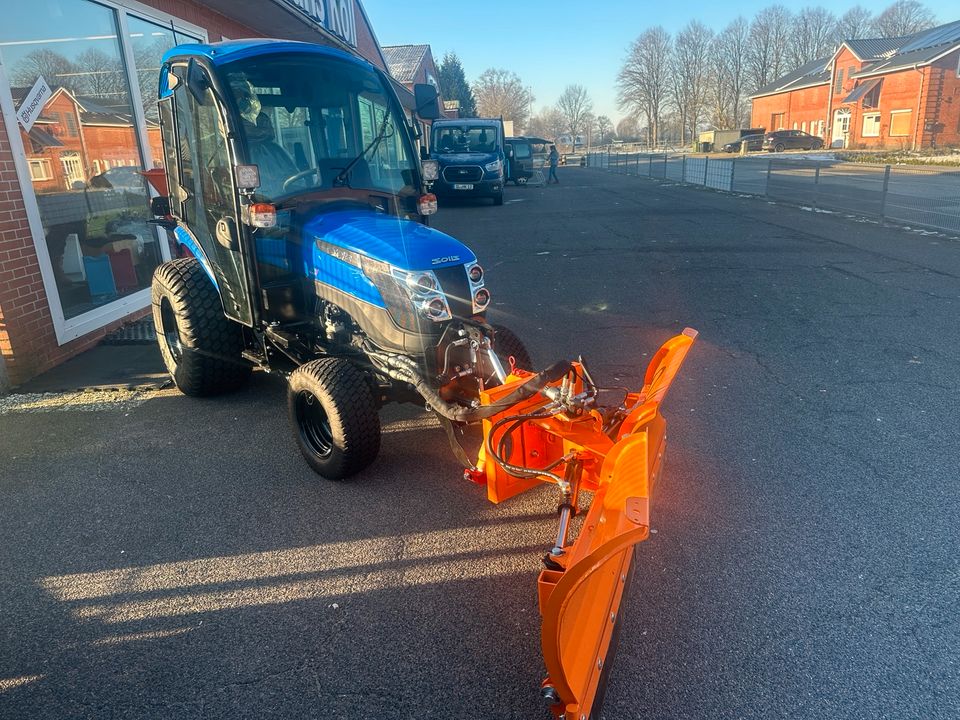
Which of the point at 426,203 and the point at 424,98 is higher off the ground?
the point at 424,98

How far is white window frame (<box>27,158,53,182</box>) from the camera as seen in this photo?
251 inches

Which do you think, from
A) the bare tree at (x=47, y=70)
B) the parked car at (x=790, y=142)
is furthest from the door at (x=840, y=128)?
the bare tree at (x=47, y=70)

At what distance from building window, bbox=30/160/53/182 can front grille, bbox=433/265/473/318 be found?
483cm

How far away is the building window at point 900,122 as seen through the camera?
45531mm

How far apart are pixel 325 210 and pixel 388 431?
61.7 inches

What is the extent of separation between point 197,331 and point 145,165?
4.66m

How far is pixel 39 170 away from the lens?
258 inches

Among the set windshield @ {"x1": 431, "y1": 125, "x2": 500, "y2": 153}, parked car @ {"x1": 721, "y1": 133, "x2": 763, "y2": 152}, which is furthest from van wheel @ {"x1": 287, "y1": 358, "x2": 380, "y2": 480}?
parked car @ {"x1": 721, "y1": 133, "x2": 763, "y2": 152}

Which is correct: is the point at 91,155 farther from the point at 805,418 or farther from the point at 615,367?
the point at 805,418

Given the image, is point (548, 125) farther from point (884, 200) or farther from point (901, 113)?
point (884, 200)

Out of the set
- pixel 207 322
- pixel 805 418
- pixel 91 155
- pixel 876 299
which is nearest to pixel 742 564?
pixel 805 418

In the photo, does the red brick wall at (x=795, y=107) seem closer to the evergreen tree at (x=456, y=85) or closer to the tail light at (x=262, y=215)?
the evergreen tree at (x=456, y=85)

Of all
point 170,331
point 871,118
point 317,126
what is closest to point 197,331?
point 170,331

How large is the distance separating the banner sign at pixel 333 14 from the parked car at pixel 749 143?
43207mm
